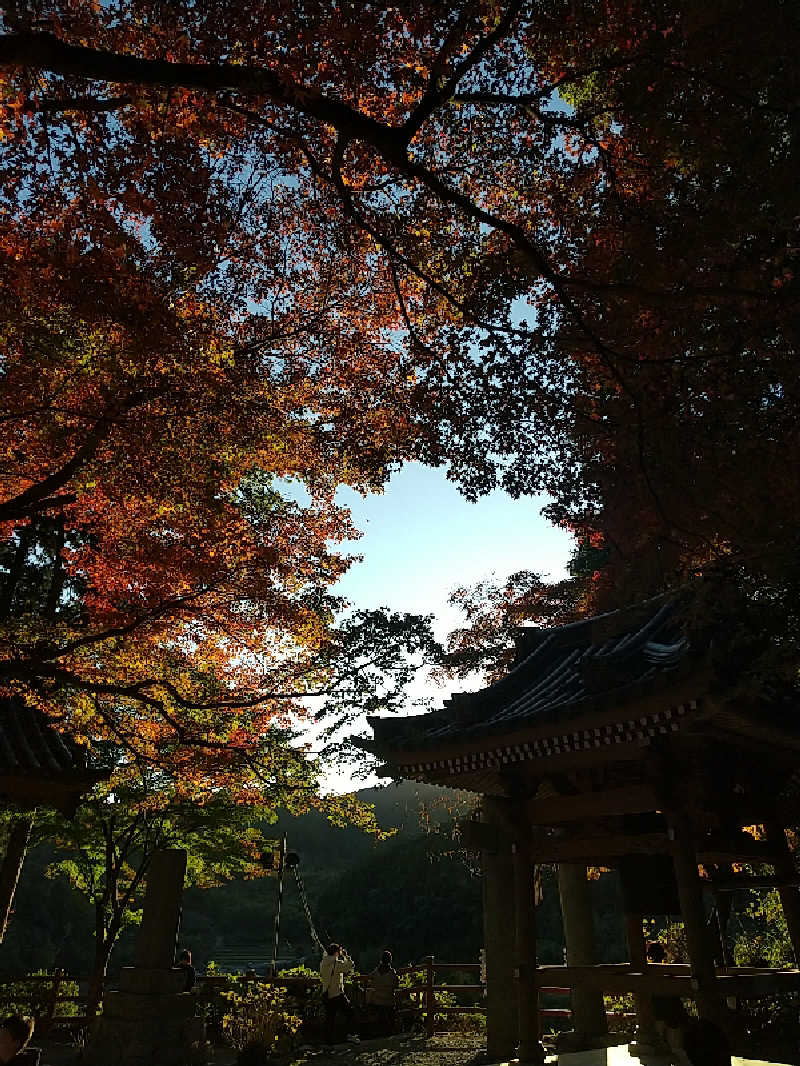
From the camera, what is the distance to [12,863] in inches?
534

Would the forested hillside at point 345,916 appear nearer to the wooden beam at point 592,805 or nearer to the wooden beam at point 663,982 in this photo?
the wooden beam at point 663,982

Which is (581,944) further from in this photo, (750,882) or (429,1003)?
(429,1003)

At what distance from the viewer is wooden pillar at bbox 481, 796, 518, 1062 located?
9016mm

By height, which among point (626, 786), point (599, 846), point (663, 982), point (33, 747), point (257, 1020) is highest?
point (33, 747)

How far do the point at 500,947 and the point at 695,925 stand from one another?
3.93 metres

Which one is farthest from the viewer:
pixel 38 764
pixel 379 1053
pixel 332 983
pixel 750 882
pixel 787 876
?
pixel 332 983

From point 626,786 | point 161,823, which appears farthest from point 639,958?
point 161,823

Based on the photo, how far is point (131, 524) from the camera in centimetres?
905

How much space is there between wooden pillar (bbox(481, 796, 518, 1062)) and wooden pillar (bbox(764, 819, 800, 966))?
3.26 meters

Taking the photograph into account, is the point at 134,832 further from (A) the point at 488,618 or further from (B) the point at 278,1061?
(A) the point at 488,618

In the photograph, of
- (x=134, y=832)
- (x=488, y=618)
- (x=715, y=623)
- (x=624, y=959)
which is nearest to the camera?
(x=715, y=623)

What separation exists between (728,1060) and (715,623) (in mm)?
3500

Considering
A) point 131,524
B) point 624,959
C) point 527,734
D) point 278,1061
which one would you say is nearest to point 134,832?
point 278,1061

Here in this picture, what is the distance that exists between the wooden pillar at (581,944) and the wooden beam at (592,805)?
10.2 feet
